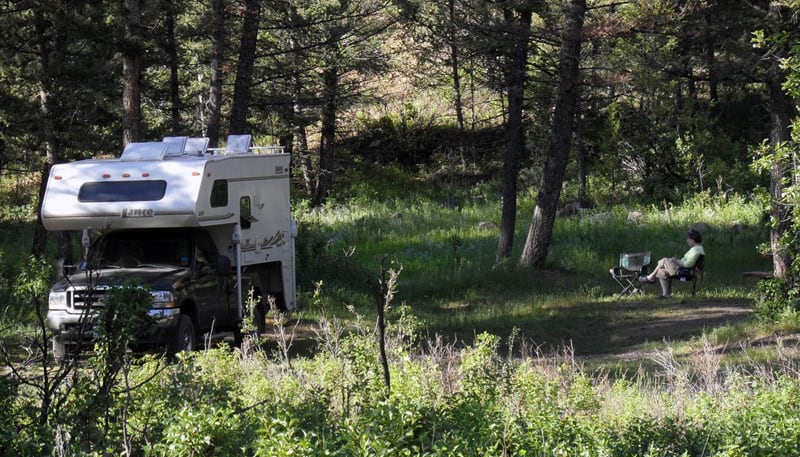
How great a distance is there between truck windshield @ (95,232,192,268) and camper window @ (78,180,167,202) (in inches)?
22.7

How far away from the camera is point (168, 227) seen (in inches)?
508

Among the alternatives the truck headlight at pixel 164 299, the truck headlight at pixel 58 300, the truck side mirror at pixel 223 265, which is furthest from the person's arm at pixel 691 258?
the truck headlight at pixel 58 300

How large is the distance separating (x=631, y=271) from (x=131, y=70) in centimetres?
973

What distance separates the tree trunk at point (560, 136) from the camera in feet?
59.0

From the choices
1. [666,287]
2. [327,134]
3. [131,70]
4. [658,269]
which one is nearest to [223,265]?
[131,70]

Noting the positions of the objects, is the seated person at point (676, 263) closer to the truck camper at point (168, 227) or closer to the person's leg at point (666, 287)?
the person's leg at point (666, 287)

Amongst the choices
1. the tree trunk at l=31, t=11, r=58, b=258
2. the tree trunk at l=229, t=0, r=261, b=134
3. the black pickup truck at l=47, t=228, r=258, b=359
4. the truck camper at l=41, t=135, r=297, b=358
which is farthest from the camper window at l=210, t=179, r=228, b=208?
the tree trunk at l=31, t=11, r=58, b=258

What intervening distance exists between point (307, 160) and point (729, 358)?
85.2 feet

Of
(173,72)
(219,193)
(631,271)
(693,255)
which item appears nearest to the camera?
(219,193)

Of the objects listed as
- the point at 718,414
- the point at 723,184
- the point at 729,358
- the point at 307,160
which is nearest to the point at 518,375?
the point at 718,414

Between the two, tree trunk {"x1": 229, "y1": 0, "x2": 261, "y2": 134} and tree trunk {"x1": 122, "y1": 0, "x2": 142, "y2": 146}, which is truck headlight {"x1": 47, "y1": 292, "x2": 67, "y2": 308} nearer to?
tree trunk {"x1": 122, "y1": 0, "x2": 142, "y2": 146}

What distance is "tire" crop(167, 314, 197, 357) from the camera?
12062 mm

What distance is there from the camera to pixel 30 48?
24984 millimetres

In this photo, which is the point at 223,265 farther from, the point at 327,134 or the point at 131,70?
the point at 327,134
